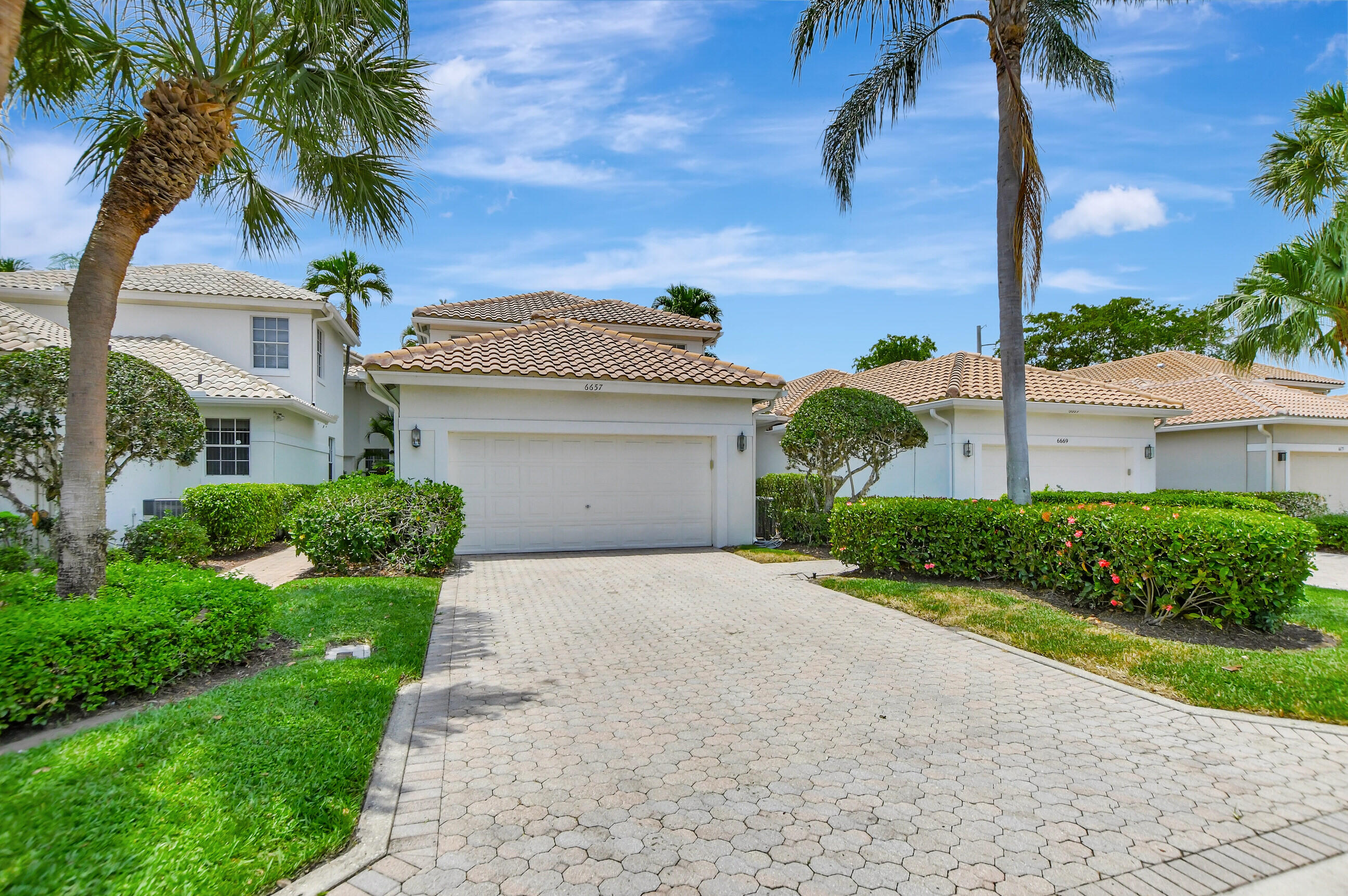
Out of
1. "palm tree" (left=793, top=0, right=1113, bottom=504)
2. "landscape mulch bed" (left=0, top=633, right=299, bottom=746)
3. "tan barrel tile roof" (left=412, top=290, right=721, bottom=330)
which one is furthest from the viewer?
"tan barrel tile roof" (left=412, top=290, right=721, bottom=330)

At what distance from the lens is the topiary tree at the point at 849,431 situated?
12.8 meters

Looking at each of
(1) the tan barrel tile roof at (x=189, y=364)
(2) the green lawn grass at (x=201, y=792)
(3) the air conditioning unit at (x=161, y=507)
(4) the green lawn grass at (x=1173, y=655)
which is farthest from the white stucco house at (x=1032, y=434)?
(2) the green lawn grass at (x=201, y=792)

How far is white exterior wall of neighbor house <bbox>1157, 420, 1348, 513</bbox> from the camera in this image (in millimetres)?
18859

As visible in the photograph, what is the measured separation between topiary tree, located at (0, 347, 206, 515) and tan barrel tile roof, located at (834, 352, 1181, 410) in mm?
14483

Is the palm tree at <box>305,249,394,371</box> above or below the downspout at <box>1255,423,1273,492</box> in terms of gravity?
above

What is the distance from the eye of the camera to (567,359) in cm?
1370

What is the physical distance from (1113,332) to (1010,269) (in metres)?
33.4

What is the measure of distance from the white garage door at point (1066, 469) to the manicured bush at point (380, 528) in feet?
40.7

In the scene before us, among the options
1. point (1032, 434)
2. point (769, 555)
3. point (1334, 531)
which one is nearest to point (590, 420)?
point (769, 555)

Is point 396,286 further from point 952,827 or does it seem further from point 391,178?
point 952,827

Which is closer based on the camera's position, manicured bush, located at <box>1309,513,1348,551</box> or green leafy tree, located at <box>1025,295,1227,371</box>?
manicured bush, located at <box>1309,513,1348,551</box>

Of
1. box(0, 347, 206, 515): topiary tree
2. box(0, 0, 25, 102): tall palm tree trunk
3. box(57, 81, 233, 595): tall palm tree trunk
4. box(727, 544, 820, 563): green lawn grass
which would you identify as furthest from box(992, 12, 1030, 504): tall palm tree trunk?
box(0, 347, 206, 515): topiary tree

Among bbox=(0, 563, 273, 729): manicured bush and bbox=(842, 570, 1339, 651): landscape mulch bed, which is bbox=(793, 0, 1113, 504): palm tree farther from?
bbox=(0, 563, 273, 729): manicured bush

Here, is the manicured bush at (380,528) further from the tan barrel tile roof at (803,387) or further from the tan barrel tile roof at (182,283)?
the tan barrel tile roof at (803,387)
